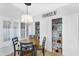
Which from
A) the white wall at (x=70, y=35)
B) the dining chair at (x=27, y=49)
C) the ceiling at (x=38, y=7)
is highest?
the ceiling at (x=38, y=7)

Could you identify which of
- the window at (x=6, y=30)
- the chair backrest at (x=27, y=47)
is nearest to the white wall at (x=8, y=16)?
the window at (x=6, y=30)

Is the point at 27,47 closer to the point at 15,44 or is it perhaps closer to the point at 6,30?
the point at 15,44

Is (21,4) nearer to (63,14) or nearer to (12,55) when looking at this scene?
(63,14)

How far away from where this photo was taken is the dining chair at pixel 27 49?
1629mm

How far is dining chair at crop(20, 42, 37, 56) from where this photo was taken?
1.63 metres

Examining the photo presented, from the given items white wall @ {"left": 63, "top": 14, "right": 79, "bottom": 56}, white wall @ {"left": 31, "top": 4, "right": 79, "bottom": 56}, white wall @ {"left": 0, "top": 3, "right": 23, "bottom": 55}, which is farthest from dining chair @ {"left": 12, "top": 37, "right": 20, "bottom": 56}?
white wall @ {"left": 63, "top": 14, "right": 79, "bottom": 56}

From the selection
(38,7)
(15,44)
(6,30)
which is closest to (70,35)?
(38,7)

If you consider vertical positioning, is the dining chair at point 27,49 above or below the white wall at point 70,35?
below

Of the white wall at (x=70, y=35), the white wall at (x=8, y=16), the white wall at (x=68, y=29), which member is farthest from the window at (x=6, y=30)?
the white wall at (x=70, y=35)

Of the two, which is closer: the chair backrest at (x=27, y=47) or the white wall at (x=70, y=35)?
the white wall at (x=70, y=35)

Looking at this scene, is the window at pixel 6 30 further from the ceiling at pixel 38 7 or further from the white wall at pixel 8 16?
the ceiling at pixel 38 7

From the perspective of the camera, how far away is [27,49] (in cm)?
170

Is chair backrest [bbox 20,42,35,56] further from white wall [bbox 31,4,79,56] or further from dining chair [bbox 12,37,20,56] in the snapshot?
white wall [bbox 31,4,79,56]

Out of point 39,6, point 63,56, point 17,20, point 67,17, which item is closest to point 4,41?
point 17,20
